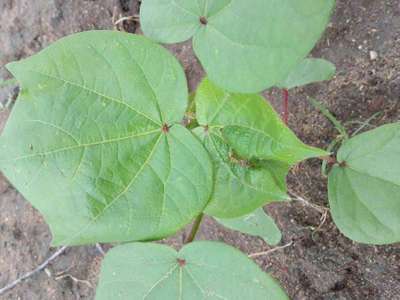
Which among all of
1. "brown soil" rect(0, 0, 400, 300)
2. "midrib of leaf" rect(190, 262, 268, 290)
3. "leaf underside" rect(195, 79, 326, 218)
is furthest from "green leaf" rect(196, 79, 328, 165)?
"brown soil" rect(0, 0, 400, 300)

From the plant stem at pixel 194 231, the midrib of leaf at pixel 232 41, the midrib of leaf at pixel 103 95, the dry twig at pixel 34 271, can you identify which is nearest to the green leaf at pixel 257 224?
the plant stem at pixel 194 231

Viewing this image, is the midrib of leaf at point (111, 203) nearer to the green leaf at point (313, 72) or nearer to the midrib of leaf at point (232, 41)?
the midrib of leaf at point (232, 41)

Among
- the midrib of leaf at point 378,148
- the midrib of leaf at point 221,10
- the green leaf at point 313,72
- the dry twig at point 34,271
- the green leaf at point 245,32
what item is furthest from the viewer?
the dry twig at point 34,271

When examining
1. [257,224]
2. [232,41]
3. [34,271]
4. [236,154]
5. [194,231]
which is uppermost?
[232,41]

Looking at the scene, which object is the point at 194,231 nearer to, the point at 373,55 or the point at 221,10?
the point at 221,10

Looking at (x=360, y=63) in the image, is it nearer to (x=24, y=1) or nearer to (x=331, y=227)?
(x=331, y=227)

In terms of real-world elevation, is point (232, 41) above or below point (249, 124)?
above

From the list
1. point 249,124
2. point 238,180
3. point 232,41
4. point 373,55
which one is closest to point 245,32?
point 232,41
